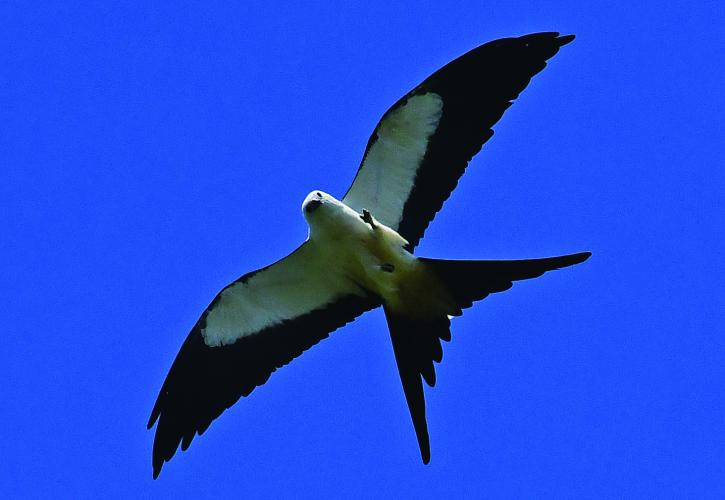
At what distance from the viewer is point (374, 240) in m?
9.55

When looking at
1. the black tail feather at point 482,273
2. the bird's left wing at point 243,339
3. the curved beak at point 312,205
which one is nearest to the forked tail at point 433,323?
the black tail feather at point 482,273

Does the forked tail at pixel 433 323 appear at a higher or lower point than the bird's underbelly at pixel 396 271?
lower

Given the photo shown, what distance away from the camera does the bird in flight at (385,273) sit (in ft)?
31.0

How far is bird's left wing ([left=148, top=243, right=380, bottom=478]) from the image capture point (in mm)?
10148

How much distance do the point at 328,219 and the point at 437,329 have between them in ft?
3.86

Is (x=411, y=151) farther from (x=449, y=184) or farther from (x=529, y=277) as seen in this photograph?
(x=529, y=277)

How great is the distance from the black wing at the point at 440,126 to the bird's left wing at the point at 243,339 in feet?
2.78

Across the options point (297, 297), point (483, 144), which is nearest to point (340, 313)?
point (297, 297)

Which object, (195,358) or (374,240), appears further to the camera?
(195,358)

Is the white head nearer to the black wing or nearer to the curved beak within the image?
the curved beak

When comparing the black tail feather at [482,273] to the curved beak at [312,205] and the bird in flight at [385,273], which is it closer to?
the bird in flight at [385,273]

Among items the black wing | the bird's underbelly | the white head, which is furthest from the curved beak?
the black wing

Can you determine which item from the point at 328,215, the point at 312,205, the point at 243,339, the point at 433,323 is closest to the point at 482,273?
the point at 433,323

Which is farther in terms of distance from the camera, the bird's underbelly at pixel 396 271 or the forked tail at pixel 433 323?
the bird's underbelly at pixel 396 271
